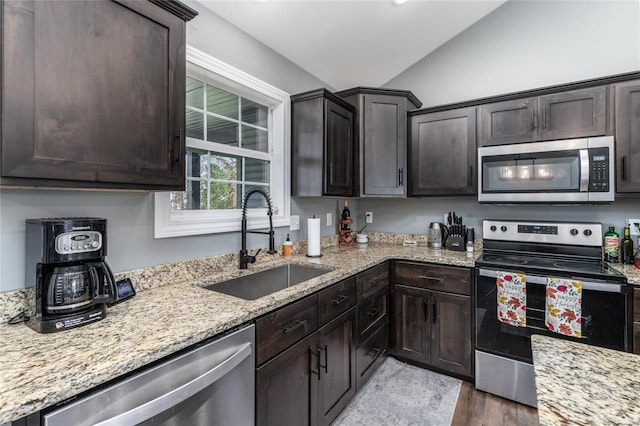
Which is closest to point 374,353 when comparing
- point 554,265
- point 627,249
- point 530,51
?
point 554,265

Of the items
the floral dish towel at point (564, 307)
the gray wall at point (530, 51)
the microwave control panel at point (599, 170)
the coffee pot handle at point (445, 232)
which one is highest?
the gray wall at point (530, 51)

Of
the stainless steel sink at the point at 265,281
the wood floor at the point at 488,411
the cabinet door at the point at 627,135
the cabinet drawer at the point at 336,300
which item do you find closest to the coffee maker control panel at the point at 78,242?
the stainless steel sink at the point at 265,281

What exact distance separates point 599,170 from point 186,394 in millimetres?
2651

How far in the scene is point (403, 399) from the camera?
2.01m

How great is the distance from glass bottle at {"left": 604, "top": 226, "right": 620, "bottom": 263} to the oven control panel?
0.14 feet

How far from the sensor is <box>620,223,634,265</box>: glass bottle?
205 cm

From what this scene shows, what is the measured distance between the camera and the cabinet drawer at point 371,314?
2.01m

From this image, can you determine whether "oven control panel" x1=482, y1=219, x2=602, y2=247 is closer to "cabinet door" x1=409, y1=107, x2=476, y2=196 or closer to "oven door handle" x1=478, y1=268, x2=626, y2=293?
"cabinet door" x1=409, y1=107, x2=476, y2=196

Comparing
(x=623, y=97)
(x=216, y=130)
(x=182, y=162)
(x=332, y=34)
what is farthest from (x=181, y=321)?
(x=623, y=97)

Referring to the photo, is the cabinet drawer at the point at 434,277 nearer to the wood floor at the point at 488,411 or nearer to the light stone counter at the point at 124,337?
the wood floor at the point at 488,411

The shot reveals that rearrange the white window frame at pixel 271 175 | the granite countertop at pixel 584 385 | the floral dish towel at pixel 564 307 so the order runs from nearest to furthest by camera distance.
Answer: the granite countertop at pixel 584 385, the white window frame at pixel 271 175, the floral dish towel at pixel 564 307

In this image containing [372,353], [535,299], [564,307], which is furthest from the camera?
[372,353]

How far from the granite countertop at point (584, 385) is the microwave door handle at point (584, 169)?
165 cm

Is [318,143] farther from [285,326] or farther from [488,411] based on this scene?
[488,411]
